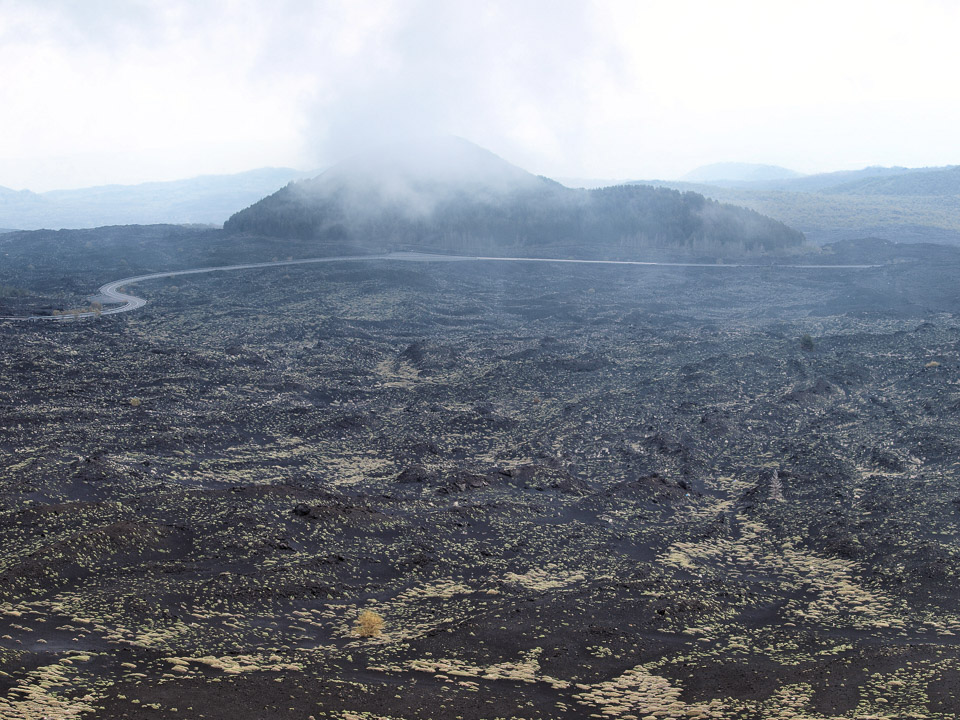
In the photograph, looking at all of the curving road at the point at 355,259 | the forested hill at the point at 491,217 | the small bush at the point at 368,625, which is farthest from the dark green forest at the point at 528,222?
the small bush at the point at 368,625

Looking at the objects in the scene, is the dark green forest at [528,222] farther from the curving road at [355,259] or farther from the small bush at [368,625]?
the small bush at [368,625]

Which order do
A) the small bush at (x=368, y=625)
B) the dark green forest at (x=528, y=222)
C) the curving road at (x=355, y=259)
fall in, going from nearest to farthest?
the small bush at (x=368, y=625), the curving road at (x=355, y=259), the dark green forest at (x=528, y=222)

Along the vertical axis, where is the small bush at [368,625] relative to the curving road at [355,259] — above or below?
below

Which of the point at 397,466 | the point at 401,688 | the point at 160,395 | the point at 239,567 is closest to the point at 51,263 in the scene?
the point at 160,395

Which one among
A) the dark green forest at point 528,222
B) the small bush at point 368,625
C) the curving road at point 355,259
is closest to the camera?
the small bush at point 368,625

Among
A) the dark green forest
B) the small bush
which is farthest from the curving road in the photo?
the small bush

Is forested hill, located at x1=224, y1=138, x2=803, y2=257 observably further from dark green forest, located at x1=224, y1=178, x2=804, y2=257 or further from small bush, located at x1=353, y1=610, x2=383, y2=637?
small bush, located at x1=353, y1=610, x2=383, y2=637

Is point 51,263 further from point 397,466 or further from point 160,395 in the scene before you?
point 397,466
